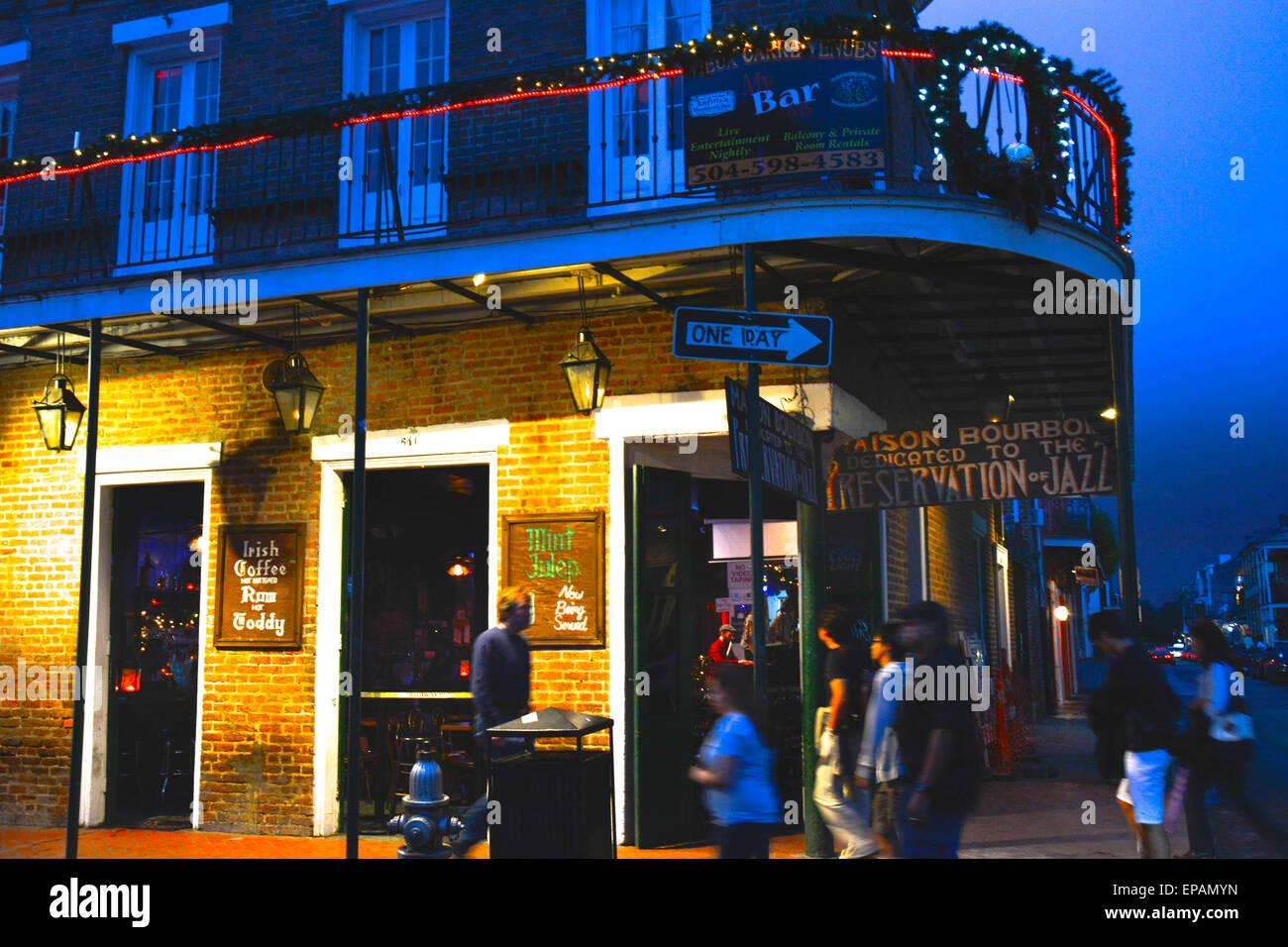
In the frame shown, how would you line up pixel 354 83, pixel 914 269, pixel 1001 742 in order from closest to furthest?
pixel 914 269 → pixel 354 83 → pixel 1001 742

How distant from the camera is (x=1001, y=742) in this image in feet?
43.3

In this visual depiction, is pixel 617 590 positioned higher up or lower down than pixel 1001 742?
higher up

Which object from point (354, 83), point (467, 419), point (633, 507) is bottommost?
point (633, 507)

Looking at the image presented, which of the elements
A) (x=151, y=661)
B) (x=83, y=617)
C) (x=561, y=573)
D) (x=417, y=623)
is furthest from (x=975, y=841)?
(x=151, y=661)

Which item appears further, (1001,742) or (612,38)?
(1001,742)

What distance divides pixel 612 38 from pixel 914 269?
3.75 m

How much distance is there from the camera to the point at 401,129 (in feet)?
32.1

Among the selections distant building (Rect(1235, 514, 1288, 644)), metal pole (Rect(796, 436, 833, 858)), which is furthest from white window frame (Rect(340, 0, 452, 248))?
distant building (Rect(1235, 514, 1288, 644))

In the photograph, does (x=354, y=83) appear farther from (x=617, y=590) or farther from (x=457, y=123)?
(x=617, y=590)

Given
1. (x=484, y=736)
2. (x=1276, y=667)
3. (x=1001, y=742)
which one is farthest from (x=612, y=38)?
(x=1276, y=667)

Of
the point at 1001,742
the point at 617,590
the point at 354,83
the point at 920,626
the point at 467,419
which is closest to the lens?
the point at 920,626

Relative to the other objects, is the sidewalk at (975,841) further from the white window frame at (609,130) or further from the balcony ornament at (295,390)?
the white window frame at (609,130)

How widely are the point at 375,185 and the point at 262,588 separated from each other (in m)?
3.65

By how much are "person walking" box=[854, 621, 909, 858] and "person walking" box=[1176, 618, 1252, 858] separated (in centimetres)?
239
